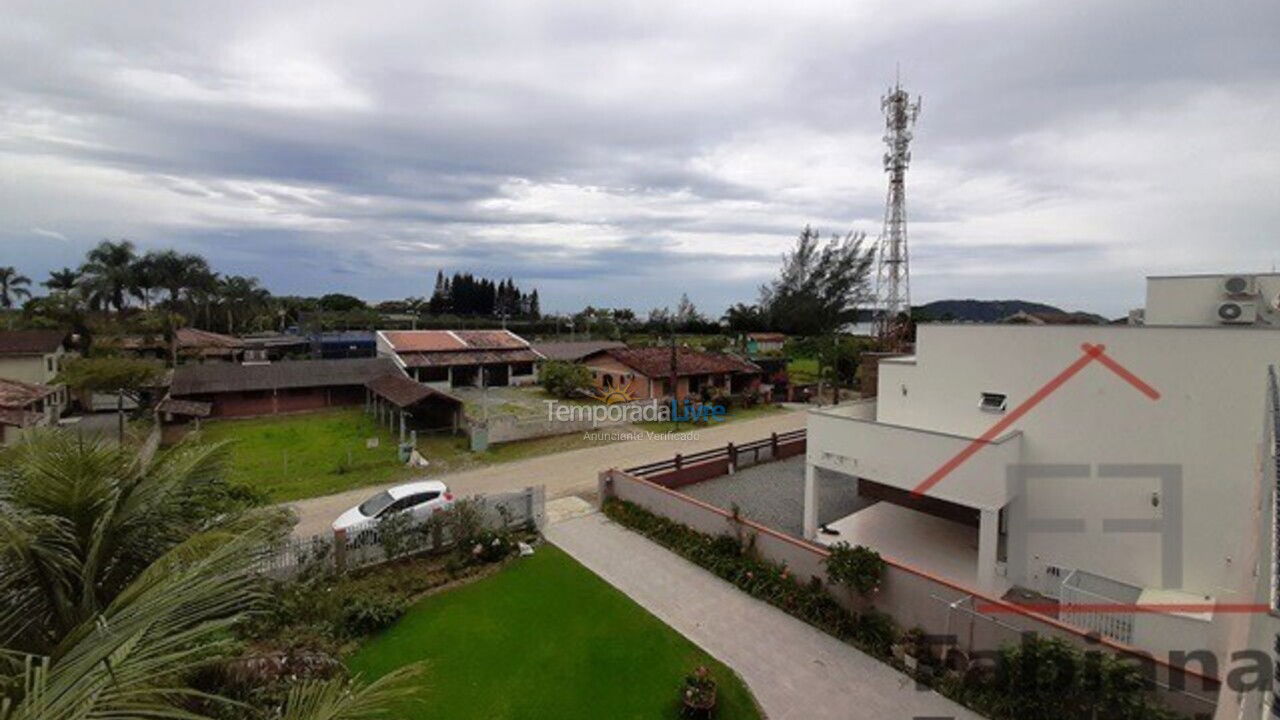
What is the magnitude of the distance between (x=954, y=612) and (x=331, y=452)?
20.9 meters

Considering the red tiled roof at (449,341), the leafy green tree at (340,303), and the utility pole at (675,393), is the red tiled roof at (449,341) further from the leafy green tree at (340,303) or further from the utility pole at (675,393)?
the leafy green tree at (340,303)

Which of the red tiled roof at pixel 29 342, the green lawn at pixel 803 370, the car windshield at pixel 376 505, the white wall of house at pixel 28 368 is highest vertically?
the red tiled roof at pixel 29 342

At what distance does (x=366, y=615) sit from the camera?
1034 centimetres

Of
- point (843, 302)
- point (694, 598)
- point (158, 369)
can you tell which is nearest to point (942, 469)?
point (694, 598)

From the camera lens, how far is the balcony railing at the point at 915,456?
11.0 meters

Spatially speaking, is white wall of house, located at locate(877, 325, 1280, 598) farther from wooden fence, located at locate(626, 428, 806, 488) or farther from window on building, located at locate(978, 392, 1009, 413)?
wooden fence, located at locate(626, 428, 806, 488)

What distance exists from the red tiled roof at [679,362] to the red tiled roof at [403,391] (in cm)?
982

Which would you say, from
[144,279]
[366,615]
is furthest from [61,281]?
[366,615]

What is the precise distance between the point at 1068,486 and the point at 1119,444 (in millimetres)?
1170

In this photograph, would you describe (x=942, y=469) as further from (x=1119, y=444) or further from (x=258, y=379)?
(x=258, y=379)

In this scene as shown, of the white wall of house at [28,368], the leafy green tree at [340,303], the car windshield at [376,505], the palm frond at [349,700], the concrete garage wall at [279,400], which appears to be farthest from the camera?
the leafy green tree at [340,303]

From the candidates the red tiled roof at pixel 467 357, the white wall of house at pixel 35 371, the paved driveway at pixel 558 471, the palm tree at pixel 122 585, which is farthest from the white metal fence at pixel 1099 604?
the white wall of house at pixel 35 371

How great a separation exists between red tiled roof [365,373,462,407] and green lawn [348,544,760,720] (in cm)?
1309
